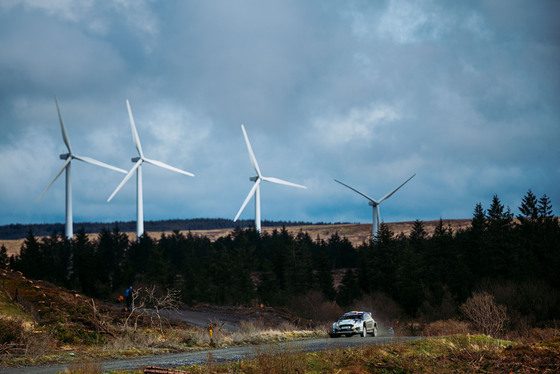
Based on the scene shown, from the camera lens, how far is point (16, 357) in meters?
20.6

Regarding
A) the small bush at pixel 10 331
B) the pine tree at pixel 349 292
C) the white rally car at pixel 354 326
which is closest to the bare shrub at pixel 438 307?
the pine tree at pixel 349 292

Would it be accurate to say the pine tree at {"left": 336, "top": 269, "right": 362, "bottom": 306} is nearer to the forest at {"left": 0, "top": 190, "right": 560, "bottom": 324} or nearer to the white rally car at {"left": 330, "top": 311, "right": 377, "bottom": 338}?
the forest at {"left": 0, "top": 190, "right": 560, "bottom": 324}

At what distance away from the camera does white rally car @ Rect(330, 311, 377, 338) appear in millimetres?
35972

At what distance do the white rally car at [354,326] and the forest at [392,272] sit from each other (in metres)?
22.5

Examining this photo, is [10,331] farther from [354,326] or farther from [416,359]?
[354,326]

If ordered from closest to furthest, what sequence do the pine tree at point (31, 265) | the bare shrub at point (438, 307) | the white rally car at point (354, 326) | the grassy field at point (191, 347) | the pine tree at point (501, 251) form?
the grassy field at point (191, 347) < the white rally car at point (354, 326) < the bare shrub at point (438, 307) < the pine tree at point (501, 251) < the pine tree at point (31, 265)

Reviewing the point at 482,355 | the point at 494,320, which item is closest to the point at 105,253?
the point at 494,320

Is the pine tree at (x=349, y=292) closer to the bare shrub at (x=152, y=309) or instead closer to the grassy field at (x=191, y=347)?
the bare shrub at (x=152, y=309)

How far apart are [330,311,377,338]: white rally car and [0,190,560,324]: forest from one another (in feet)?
73.8

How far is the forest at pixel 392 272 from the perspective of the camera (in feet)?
224

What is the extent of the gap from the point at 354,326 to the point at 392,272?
51.1 metres

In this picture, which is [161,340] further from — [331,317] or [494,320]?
[331,317]

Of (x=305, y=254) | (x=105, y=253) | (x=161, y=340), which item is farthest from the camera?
(x=105, y=253)

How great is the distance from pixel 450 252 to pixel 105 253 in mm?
71065
